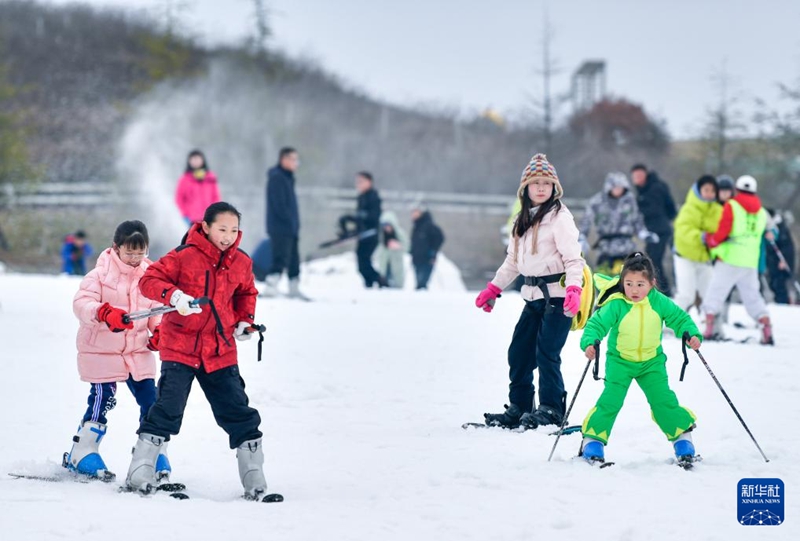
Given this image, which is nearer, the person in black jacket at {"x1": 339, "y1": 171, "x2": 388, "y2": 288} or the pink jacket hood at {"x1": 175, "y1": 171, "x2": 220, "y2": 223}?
the pink jacket hood at {"x1": 175, "y1": 171, "x2": 220, "y2": 223}

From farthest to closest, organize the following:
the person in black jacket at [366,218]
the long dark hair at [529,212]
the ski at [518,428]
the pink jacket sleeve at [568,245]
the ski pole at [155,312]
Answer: the person in black jacket at [366,218]
the long dark hair at [529,212]
the ski at [518,428]
the pink jacket sleeve at [568,245]
the ski pole at [155,312]

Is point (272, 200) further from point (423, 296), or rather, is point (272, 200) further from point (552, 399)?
point (552, 399)

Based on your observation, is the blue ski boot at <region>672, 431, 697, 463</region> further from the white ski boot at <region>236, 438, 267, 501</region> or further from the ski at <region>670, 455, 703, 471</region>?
the white ski boot at <region>236, 438, 267, 501</region>

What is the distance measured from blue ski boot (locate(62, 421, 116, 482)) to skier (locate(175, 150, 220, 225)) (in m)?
8.16

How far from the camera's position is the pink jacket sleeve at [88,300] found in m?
5.51

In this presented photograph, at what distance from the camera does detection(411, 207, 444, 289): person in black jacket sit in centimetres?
1858

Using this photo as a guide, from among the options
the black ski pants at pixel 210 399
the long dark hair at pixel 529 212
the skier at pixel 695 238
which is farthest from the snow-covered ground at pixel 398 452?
the long dark hair at pixel 529 212

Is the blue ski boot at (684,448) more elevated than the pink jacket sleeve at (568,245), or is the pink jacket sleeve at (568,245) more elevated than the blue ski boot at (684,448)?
the pink jacket sleeve at (568,245)

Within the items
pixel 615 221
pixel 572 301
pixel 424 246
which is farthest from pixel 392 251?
pixel 572 301

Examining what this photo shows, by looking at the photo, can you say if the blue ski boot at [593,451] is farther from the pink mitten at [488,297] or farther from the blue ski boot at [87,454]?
the blue ski boot at [87,454]

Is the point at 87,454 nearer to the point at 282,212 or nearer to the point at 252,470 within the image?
the point at 252,470

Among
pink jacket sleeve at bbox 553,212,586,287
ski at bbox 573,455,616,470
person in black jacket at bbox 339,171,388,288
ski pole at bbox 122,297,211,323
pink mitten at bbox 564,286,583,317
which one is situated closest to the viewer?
ski pole at bbox 122,297,211,323

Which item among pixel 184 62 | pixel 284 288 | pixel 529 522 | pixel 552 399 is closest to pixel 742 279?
pixel 552 399

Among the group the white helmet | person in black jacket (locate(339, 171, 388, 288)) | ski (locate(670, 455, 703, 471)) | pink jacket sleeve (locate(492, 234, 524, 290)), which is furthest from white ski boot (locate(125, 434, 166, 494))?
person in black jacket (locate(339, 171, 388, 288))
